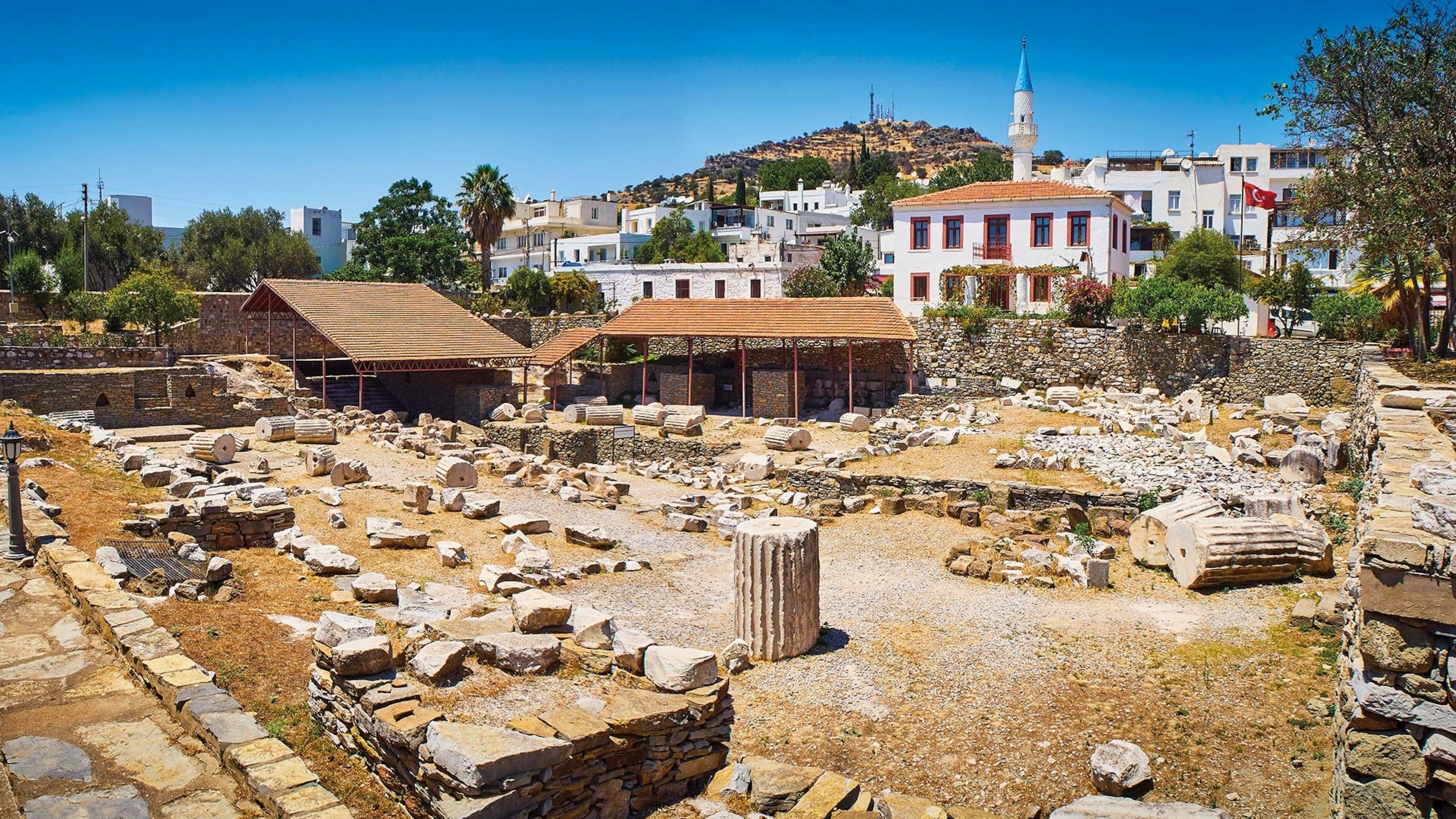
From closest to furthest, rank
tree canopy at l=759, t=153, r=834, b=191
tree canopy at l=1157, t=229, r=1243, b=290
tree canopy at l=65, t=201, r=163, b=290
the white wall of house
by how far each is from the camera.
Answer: the white wall of house, tree canopy at l=1157, t=229, r=1243, b=290, tree canopy at l=65, t=201, r=163, b=290, tree canopy at l=759, t=153, r=834, b=191

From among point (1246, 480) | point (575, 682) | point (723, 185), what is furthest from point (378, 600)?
point (723, 185)

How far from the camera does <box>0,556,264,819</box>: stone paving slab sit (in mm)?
7445

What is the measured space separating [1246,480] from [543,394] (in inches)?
1054

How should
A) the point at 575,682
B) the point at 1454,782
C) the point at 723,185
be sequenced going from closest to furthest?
the point at 1454,782, the point at 575,682, the point at 723,185

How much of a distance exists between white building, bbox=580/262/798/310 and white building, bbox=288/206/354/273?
86.5ft

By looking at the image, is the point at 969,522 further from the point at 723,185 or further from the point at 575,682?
the point at 723,185

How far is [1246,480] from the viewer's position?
20.8m

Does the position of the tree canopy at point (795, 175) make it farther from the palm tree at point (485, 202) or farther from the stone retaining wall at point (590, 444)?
the stone retaining wall at point (590, 444)

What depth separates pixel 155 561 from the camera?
537 inches

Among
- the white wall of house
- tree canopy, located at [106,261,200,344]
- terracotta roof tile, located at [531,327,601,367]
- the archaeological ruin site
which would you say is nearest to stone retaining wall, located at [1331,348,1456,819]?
the archaeological ruin site

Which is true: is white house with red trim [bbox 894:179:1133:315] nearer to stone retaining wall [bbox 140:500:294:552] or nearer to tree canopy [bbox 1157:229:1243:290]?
tree canopy [bbox 1157:229:1243:290]

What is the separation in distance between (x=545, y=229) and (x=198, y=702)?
7325cm

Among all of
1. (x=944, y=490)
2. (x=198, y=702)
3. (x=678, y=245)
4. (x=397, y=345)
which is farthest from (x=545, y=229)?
(x=198, y=702)

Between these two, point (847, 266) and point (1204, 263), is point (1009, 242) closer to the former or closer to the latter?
point (847, 266)
